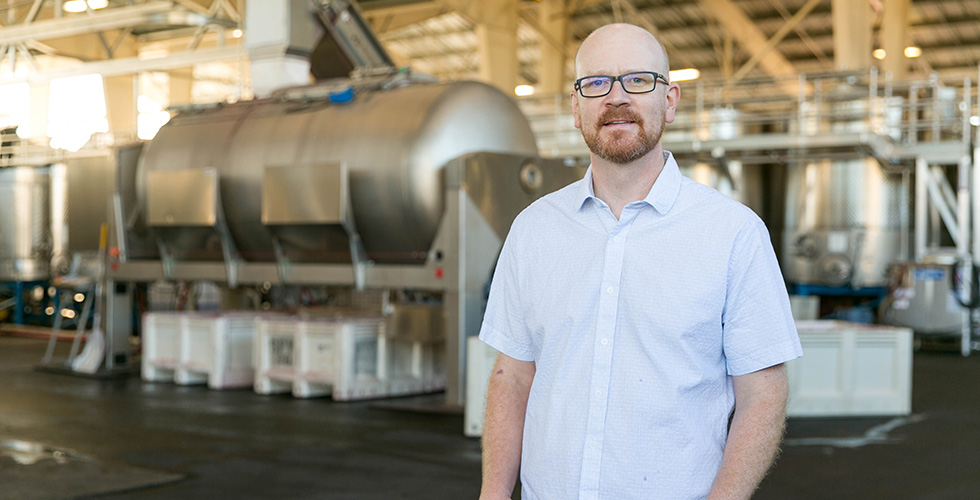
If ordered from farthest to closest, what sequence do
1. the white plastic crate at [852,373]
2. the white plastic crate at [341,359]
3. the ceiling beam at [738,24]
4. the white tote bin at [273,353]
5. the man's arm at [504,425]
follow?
the ceiling beam at [738,24]
the white tote bin at [273,353]
the white plastic crate at [341,359]
the white plastic crate at [852,373]
the man's arm at [504,425]

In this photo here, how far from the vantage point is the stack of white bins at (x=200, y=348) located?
11125mm

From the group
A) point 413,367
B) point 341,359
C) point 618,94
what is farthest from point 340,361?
point 618,94

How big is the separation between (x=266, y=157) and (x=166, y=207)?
1.65 m

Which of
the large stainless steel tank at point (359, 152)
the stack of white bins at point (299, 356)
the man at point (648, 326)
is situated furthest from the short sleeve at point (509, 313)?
the stack of white bins at point (299, 356)

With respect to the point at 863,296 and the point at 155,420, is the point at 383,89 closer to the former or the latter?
the point at 155,420

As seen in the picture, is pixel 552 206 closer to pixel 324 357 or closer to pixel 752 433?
pixel 752 433

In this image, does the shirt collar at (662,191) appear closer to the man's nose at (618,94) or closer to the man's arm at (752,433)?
the man's nose at (618,94)

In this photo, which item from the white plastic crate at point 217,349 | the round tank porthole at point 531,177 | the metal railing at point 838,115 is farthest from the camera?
the metal railing at point 838,115

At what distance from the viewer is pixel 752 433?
2.17 meters

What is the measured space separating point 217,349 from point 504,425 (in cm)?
916

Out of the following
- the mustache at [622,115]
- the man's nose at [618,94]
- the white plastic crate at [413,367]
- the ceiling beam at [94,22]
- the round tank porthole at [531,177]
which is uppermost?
the ceiling beam at [94,22]

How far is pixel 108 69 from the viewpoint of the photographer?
59.5ft

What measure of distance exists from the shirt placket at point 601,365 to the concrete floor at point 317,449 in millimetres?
4038

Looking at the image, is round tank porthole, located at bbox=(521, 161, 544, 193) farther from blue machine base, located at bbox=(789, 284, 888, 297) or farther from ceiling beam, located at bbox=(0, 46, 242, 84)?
blue machine base, located at bbox=(789, 284, 888, 297)
